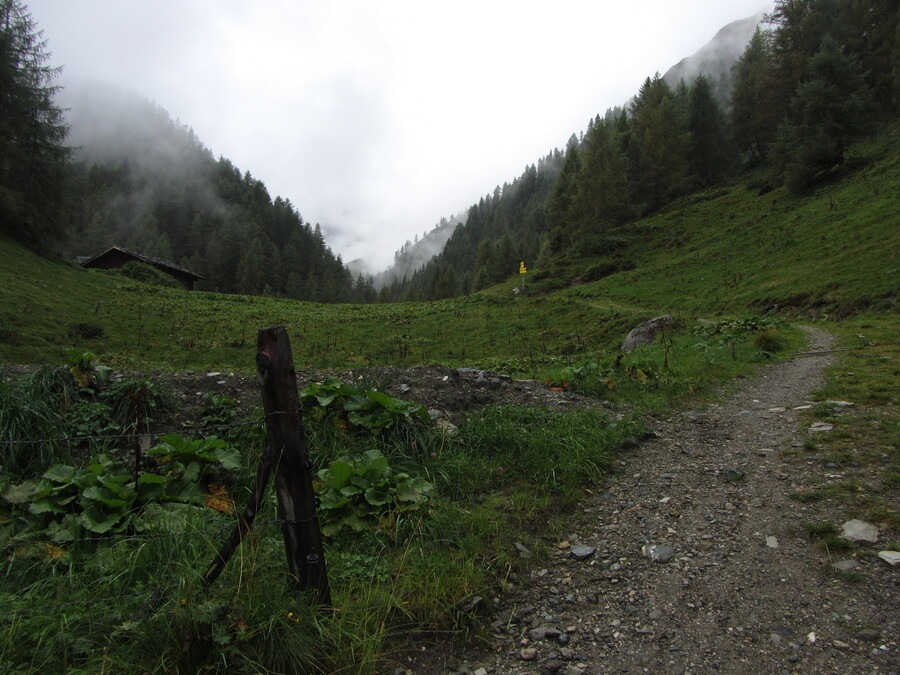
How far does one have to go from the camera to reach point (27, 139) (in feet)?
113

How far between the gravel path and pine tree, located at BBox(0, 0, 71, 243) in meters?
41.1

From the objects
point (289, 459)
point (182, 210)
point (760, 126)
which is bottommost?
point (289, 459)

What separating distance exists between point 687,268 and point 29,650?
3626 centimetres

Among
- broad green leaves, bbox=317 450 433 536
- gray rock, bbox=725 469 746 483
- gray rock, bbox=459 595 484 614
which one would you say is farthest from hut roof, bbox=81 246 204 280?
gray rock, bbox=725 469 746 483

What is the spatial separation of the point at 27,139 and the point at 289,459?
47.8 metres

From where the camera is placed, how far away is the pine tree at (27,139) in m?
31.5

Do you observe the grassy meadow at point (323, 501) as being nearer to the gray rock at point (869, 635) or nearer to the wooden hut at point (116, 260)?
the gray rock at point (869, 635)

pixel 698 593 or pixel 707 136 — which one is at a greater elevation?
pixel 707 136

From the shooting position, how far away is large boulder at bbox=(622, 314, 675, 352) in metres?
15.7

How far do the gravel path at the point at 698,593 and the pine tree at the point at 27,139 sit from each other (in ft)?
135

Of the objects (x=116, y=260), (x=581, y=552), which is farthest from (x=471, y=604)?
(x=116, y=260)

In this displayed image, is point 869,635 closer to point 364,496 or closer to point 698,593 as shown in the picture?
point 698,593

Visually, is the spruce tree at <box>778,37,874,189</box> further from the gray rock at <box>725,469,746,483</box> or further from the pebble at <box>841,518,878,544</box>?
the pebble at <box>841,518,878,544</box>

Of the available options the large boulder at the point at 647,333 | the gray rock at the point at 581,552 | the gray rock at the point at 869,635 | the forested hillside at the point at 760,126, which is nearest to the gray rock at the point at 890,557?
the gray rock at the point at 869,635
